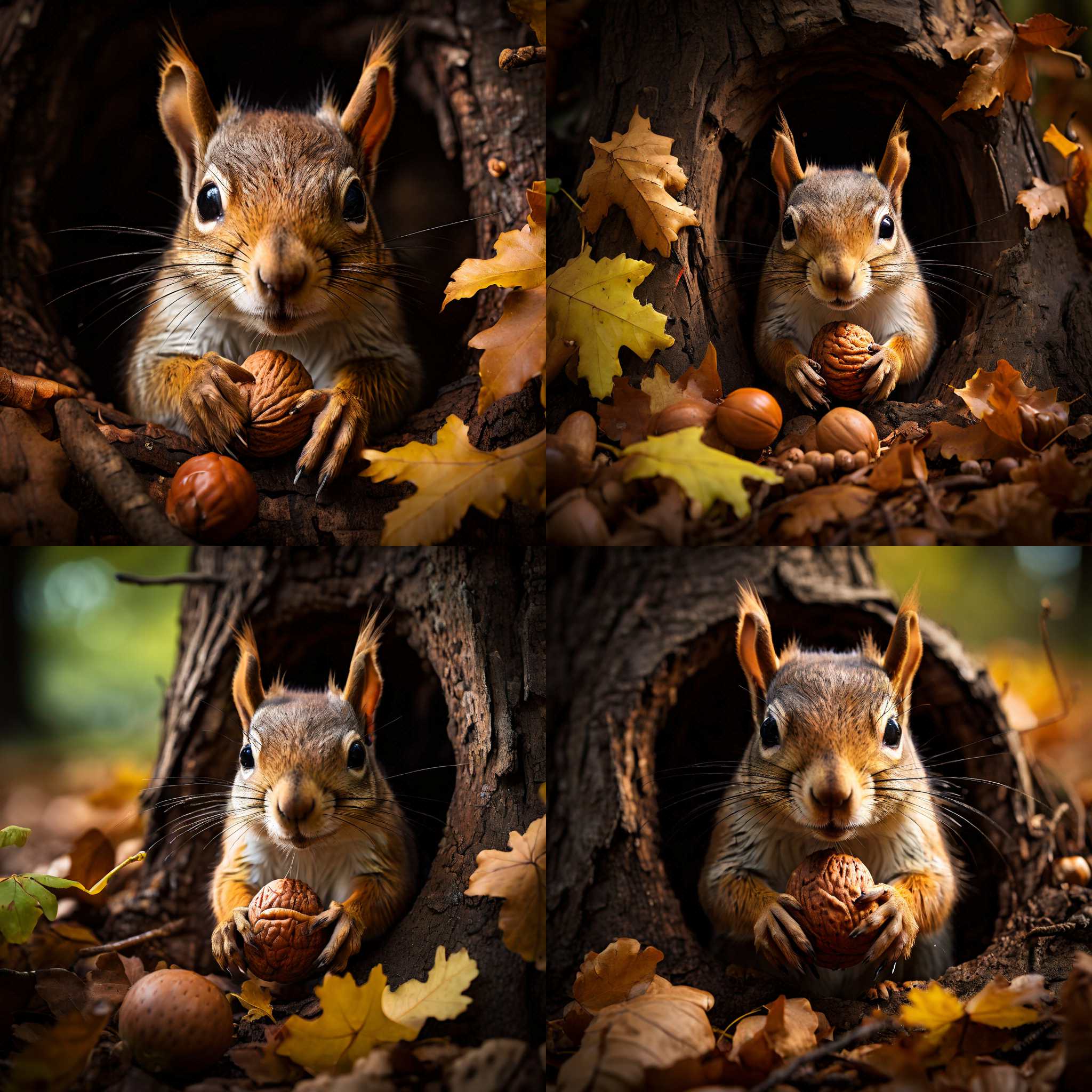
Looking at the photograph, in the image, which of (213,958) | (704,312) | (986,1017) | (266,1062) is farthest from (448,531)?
(986,1017)

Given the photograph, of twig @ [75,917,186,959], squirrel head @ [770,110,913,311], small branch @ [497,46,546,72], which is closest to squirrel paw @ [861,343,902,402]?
squirrel head @ [770,110,913,311]

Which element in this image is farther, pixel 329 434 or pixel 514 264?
pixel 514 264

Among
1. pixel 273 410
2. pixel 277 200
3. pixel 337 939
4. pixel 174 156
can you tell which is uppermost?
pixel 174 156

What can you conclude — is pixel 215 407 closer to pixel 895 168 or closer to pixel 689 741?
pixel 689 741

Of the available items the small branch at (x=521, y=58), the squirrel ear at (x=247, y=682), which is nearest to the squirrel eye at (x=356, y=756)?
the squirrel ear at (x=247, y=682)

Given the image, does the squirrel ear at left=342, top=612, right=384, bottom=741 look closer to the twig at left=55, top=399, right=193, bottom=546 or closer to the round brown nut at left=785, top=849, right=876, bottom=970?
the twig at left=55, top=399, right=193, bottom=546

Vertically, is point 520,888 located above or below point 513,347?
below

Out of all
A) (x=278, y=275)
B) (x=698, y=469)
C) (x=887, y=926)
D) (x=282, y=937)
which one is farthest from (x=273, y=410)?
(x=887, y=926)
